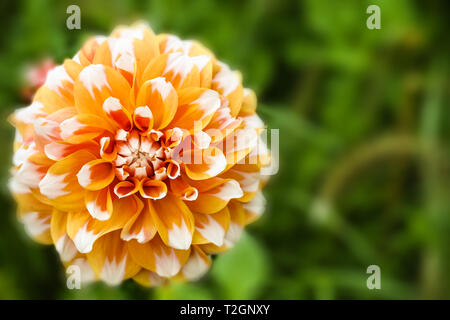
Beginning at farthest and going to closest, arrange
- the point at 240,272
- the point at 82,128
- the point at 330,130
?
the point at 330,130
the point at 240,272
the point at 82,128

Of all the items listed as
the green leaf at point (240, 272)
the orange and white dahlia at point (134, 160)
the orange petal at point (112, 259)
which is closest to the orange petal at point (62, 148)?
the orange and white dahlia at point (134, 160)

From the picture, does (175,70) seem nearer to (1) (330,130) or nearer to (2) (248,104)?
(2) (248,104)

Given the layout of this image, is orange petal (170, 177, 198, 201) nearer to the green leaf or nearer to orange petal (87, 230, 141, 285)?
orange petal (87, 230, 141, 285)

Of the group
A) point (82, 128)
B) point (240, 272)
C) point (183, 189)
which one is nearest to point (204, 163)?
point (183, 189)

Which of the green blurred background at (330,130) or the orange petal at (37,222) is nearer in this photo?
the orange petal at (37,222)

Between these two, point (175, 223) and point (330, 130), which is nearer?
point (175, 223)

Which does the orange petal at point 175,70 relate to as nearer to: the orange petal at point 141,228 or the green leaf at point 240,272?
the orange petal at point 141,228
